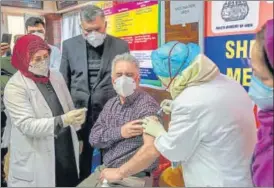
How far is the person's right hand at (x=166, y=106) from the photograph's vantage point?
4.83 ft

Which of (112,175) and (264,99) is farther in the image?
(112,175)

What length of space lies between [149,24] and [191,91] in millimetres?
511

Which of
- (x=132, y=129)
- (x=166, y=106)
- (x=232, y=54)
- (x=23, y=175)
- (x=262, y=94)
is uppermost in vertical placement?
(x=232, y=54)

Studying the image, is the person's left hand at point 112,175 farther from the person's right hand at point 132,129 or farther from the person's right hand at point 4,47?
the person's right hand at point 4,47

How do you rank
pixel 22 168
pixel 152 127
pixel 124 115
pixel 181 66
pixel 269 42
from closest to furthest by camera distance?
pixel 269 42, pixel 181 66, pixel 152 127, pixel 124 115, pixel 22 168

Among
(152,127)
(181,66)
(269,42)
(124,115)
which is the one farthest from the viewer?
(124,115)

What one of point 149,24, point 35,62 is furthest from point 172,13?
point 35,62

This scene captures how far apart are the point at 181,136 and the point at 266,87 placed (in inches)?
13.8

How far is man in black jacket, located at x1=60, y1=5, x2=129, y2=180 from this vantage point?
1596 mm

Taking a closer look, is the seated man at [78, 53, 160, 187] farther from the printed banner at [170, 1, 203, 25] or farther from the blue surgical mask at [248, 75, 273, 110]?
the blue surgical mask at [248, 75, 273, 110]

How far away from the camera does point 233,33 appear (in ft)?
4.61

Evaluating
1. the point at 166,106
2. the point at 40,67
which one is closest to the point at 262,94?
the point at 166,106

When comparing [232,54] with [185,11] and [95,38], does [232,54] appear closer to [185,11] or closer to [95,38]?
[185,11]

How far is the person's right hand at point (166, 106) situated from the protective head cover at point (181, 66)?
0.34 ft
